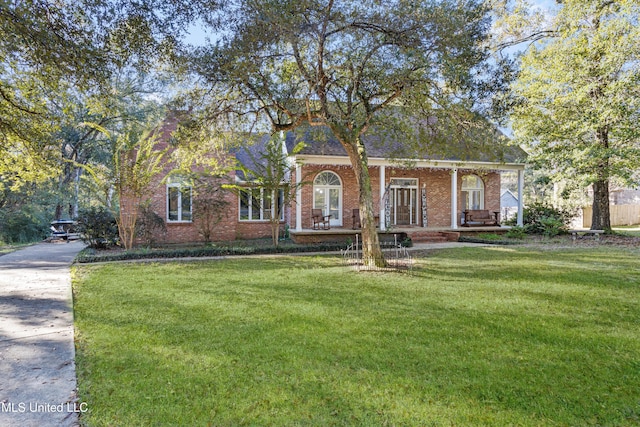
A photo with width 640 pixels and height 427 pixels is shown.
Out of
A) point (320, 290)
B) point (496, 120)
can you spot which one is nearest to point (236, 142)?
point (320, 290)

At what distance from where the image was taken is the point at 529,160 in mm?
16719

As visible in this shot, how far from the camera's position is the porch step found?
1586cm

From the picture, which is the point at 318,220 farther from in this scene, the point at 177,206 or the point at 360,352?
the point at 360,352

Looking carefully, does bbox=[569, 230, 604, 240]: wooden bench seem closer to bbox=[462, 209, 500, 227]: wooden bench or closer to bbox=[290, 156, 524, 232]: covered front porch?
bbox=[290, 156, 524, 232]: covered front porch

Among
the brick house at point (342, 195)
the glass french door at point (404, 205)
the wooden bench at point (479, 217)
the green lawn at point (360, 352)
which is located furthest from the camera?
the glass french door at point (404, 205)

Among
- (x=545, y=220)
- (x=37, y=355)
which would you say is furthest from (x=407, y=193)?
(x=37, y=355)

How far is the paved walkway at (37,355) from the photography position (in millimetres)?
2727

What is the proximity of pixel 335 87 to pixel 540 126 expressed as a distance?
1057 cm

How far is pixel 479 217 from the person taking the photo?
58.6 feet

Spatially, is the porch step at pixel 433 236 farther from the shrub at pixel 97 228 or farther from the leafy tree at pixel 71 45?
the leafy tree at pixel 71 45

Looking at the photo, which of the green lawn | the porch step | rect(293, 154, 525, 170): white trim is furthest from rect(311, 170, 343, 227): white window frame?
the green lawn

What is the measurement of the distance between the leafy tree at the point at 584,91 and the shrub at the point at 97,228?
14447 mm

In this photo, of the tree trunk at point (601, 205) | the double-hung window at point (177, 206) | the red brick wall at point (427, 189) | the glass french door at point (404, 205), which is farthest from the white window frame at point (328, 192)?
the tree trunk at point (601, 205)

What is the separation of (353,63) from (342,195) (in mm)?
8804
